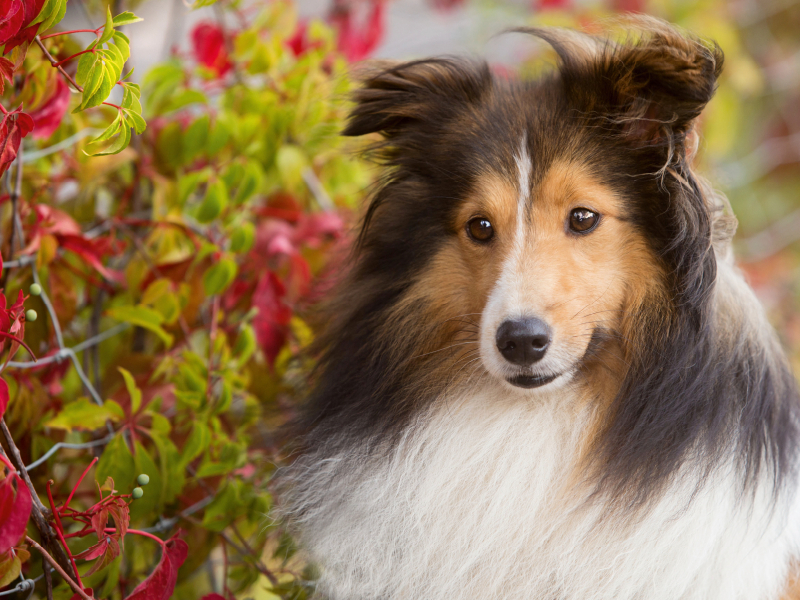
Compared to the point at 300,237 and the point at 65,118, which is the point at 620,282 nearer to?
the point at 300,237

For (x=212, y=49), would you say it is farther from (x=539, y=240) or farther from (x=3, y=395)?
(x=3, y=395)

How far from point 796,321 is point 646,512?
3550 mm

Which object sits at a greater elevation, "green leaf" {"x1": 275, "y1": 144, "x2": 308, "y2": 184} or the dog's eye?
the dog's eye

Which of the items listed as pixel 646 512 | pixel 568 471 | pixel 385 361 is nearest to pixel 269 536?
pixel 385 361

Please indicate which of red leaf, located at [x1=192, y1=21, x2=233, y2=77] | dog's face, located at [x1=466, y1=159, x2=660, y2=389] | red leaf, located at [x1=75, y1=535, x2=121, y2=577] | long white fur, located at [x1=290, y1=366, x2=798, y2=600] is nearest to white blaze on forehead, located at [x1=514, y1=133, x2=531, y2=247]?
dog's face, located at [x1=466, y1=159, x2=660, y2=389]

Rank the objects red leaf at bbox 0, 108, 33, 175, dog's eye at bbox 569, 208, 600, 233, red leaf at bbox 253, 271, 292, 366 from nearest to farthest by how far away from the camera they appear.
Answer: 1. red leaf at bbox 0, 108, 33, 175
2. dog's eye at bbox 569, 208, 600, 233
3. red leaf at bbox 253, 271, 292, 366

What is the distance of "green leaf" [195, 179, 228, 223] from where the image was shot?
1.88 meters

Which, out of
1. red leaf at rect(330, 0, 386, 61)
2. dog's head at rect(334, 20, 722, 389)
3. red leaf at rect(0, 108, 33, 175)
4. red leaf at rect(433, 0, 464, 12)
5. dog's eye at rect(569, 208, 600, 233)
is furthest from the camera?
red leaf at rect(433, 0, 464, 12)

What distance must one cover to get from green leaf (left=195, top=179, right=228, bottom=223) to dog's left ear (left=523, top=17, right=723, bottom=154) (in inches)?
36.9

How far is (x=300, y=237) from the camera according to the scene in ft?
8.00

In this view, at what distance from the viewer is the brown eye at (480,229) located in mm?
1741

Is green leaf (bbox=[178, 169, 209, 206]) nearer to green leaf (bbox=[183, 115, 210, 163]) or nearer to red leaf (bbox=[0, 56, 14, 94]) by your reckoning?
green leaf (bbox=[183, 115, 210, 163])

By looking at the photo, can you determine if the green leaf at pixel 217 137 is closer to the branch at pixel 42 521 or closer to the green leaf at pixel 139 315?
the green leaf at pixel 139 315

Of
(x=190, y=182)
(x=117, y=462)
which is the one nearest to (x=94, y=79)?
(x=190, y=182)
